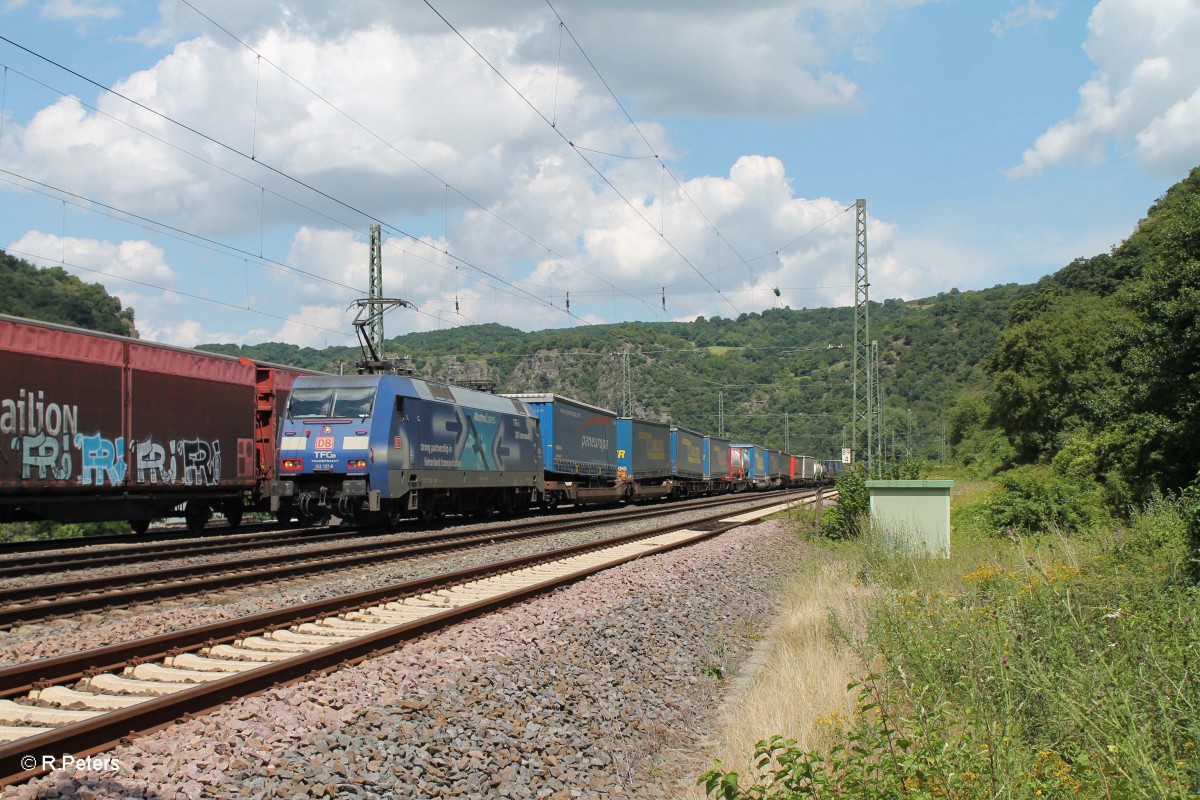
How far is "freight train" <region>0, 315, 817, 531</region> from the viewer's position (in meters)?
16.2

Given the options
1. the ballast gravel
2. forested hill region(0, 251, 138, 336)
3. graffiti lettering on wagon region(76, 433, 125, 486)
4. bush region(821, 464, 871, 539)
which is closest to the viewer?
the ballast gravel

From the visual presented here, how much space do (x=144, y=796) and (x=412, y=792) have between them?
1.35 meters

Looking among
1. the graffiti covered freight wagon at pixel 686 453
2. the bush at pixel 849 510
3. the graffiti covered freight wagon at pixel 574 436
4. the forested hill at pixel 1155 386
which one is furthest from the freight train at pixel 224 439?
the graffiti covered freight wagon at pixel 686 453

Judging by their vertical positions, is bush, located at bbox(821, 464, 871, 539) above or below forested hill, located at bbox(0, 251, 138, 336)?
below

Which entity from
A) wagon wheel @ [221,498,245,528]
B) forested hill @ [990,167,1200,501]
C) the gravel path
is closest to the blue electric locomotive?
wagon wheel @ [221,498,245,528]

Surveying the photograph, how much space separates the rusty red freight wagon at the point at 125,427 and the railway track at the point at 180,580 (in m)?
4.27

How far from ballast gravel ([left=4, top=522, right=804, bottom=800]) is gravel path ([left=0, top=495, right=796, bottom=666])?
254 cm

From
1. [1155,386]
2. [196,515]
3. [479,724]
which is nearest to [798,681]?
[479,724]

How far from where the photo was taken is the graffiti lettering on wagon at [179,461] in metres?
18.4

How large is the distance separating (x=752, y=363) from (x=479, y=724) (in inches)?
4862

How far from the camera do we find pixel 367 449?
64.1 ft

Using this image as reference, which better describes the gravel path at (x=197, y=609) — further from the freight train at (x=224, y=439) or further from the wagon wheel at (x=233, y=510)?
the wagon wheel at (x=233, y=510)

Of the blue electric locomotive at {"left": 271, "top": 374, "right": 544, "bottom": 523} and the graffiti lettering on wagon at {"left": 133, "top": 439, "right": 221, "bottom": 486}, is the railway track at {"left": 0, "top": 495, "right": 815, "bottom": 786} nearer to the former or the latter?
the blue electric locomotive at {"left": 271, "top": 374, "right": 544, "bottom": 523}

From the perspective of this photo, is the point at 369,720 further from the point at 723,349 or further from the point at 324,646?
the point at 723,349
